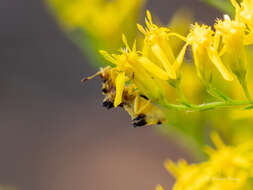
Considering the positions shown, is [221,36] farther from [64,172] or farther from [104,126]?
[104,126]

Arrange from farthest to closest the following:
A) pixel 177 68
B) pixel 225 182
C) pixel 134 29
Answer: pixel 134 29 → pixel 225 182 → pixel 177 68

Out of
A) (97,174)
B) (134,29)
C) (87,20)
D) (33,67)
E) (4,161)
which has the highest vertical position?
(33,67)

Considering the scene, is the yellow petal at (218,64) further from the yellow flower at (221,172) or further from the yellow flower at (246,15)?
the yellow flower at (221,172)

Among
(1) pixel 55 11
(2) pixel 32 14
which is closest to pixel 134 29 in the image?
(1) pixel 55 11

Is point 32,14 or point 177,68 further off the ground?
point 32,14

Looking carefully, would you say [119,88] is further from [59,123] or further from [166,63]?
[59,123]

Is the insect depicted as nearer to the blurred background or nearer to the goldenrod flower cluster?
the goldenrod flower cluster

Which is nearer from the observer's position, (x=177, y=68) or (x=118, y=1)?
(x=177, y=68)

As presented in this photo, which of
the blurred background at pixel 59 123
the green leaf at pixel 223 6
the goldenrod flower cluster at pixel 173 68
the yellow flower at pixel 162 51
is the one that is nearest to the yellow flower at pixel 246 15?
the goldenrod flower cluster at pixel 173 68
